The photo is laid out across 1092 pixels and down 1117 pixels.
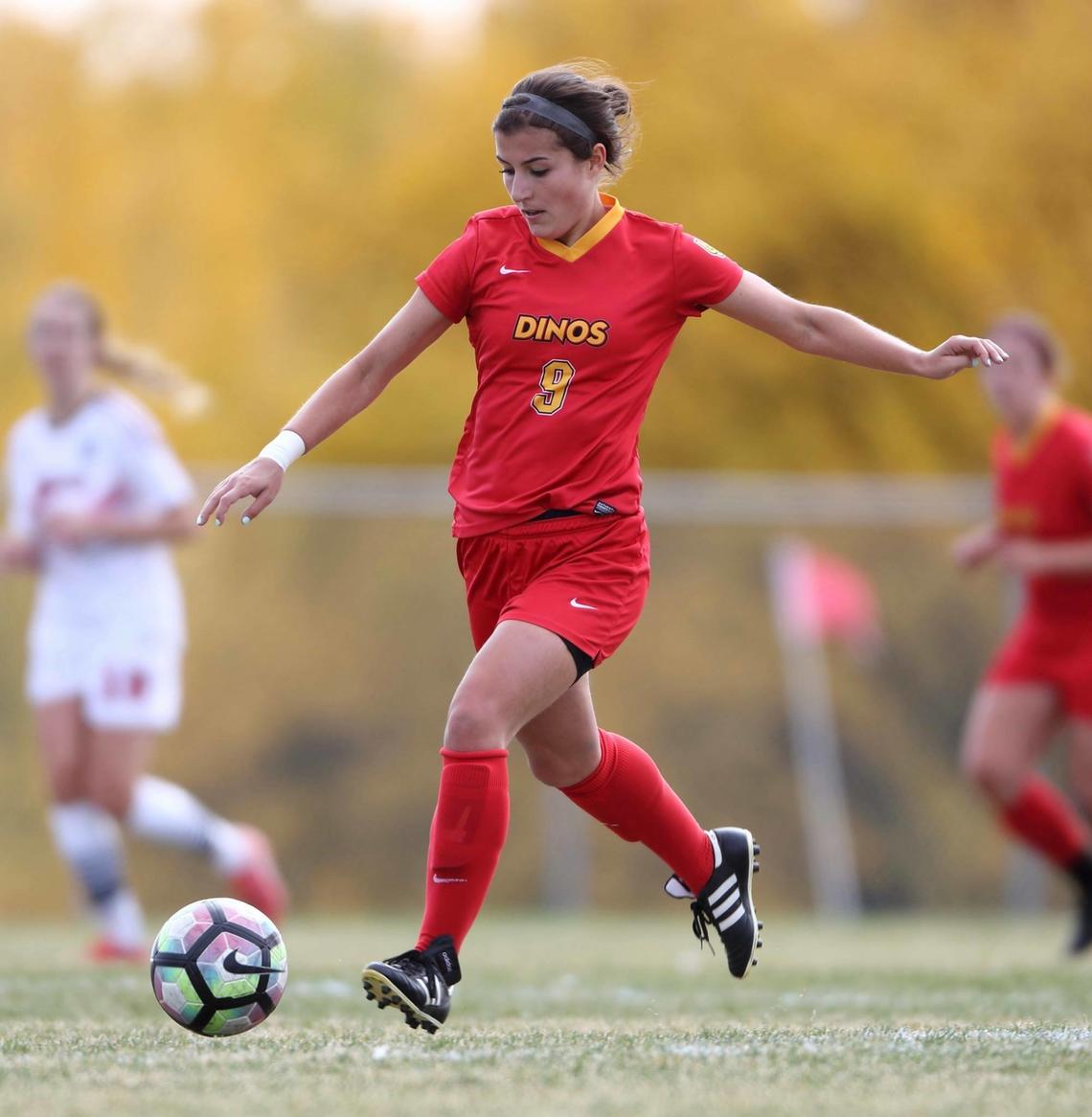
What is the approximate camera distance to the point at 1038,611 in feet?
26.9

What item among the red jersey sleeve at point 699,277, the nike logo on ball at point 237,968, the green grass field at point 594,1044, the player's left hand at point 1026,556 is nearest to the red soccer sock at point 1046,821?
the green grass field at point 594,1044

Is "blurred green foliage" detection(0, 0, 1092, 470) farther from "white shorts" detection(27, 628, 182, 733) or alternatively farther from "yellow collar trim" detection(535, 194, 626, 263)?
"yellow collar trim" detection(535, 194, 626, 263)

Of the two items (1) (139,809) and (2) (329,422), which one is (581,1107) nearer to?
(2) (329,422)

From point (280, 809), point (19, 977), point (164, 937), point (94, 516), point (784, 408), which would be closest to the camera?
point (164, 937)

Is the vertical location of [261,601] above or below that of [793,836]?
above

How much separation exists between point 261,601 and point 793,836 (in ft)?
11.7

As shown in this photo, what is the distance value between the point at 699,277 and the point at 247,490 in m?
1.22

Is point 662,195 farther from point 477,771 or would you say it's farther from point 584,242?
point 477,771

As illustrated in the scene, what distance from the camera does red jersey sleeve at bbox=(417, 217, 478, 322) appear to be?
4.76 meters

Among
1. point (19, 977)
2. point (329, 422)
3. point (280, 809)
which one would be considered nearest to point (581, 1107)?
point (329, 422)

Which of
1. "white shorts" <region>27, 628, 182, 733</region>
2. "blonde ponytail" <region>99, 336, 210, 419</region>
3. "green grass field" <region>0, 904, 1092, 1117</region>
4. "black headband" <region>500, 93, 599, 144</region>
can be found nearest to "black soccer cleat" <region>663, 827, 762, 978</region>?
"green grass field" <region>0, 904, 1092, 1117</region>

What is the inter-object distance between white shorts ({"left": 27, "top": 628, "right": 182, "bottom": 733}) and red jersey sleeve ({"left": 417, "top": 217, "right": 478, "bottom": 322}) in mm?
3373

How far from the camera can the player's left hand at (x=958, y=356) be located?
4.57m

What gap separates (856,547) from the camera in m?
12.7
